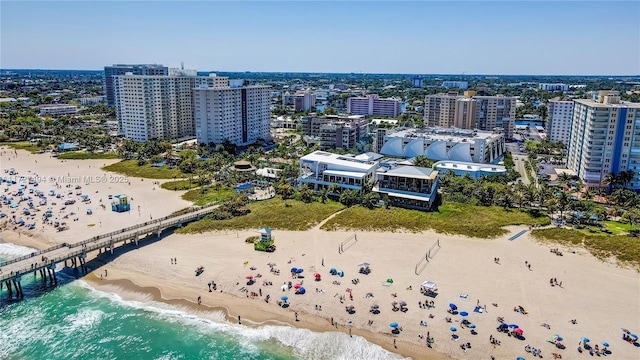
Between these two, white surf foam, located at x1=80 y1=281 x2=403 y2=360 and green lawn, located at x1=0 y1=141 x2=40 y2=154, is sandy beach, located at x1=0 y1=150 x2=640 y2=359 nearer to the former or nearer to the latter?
white surf foam, located at x1=80 y1=281 x2=403 y2=360

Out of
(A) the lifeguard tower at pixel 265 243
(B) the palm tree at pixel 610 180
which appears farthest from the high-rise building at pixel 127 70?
(B) the palm tree at pixel 610 180

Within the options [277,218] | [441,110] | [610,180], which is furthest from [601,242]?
[441,110]

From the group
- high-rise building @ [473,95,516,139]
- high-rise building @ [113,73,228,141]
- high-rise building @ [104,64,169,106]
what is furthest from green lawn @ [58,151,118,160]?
high-rise building @ [473,95,516,139]

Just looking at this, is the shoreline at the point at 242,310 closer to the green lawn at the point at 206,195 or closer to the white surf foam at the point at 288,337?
the white surf foam at the point at 288,337

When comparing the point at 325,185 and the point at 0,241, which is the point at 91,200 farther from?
the point at 325,185

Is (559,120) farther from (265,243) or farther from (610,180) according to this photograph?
(265,243)

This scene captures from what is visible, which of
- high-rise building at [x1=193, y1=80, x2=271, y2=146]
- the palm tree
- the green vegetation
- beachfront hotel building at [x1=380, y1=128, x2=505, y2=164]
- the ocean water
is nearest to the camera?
the ocean water

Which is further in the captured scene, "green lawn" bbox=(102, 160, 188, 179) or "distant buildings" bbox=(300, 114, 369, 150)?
"distant buildings" bbox=(300, 114, 369, 150)
